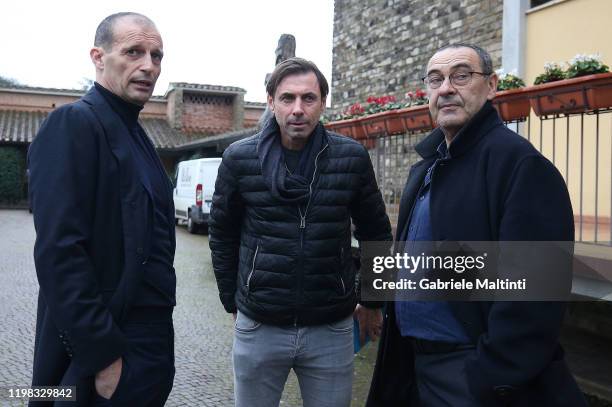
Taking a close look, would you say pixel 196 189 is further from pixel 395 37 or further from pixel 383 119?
pixel 383 119

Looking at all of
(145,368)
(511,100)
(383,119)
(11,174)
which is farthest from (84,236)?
(11,174)

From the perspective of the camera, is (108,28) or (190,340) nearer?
(108,28)

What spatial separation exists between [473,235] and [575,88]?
2.70 meters

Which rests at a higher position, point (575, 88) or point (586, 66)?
point (586, 66)

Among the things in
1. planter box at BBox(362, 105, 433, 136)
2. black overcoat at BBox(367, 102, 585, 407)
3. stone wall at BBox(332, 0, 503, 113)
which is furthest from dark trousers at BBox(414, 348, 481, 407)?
stone wall at BBox(332, 0, 503, 113)

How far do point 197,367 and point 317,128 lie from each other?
119 inches

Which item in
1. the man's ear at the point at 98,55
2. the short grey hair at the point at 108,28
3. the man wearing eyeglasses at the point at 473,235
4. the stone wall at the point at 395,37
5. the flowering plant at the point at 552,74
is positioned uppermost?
the stone wall at the point at 395,37

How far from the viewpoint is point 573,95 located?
411cm

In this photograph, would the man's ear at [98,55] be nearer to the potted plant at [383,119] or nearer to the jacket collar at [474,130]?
the jacket collar at [474,130]

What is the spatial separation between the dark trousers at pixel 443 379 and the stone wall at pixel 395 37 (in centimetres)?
781

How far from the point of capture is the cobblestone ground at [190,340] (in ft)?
14.0

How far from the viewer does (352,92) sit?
42.7 feet

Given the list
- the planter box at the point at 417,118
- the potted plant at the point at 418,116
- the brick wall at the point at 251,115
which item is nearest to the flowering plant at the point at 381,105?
the potted plant at the point at 418,116

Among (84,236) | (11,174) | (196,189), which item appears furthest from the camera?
(11,174)
